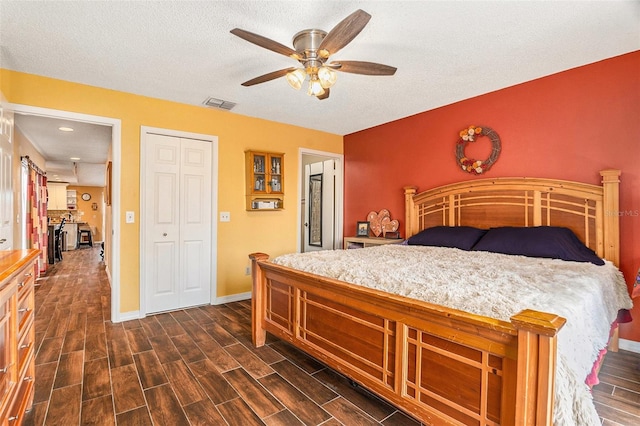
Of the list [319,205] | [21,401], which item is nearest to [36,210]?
[319,205]

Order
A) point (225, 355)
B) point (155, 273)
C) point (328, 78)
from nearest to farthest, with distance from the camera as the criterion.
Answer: point (328, 78) < point (225, 355) < point (155, 273)

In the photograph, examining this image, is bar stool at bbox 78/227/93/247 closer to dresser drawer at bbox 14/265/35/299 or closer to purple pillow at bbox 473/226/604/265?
dresser drawer at bbox 14/265/35/299

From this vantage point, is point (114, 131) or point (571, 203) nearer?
point (571, 203)

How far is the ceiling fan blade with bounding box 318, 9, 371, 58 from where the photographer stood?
66.8 inches

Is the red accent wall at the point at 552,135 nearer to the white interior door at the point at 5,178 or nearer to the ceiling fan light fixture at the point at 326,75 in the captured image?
the ceiling fan light fixture at the point at 326,75

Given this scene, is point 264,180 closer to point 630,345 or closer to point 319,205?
point 319,205

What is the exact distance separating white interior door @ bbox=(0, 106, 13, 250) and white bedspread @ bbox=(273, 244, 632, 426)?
→ 7.82 feet

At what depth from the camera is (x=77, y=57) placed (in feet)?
8.71

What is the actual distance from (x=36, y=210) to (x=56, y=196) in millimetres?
5561

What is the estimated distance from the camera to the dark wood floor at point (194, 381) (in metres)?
1.83

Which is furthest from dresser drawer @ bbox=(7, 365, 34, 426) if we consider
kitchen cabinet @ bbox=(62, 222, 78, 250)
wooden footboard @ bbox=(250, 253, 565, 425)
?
kitchen cabinet @ bbox=(62, 222, 78, 250)

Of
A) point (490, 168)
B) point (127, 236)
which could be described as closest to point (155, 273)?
point (127, 236)

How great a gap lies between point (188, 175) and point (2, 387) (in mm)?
2833

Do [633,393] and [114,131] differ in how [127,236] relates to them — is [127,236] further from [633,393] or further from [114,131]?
[633,393]
